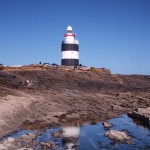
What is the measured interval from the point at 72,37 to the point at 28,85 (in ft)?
62.7

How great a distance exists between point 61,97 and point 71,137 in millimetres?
13161

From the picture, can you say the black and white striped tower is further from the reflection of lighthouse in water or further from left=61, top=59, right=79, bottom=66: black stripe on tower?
the reflection of lighthouse in water

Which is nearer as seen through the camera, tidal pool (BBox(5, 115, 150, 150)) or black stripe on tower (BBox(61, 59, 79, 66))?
tidal pool (BBox(5, 115, 150, 150))

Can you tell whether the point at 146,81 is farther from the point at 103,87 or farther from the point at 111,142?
the point at 111,142

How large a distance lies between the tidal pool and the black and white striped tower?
31.3 meters

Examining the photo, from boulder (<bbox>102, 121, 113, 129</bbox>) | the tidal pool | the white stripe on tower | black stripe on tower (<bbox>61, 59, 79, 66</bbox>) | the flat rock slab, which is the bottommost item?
the tidal pool

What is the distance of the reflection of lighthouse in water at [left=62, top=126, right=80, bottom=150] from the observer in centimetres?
1500

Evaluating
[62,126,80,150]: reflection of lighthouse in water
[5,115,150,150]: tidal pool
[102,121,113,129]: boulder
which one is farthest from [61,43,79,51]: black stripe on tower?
[62,126,80,150]: reflection of lighthouse in water

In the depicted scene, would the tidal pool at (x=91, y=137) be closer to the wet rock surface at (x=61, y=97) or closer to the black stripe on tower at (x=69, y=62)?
the wet rock surface at (x=61, y=97)

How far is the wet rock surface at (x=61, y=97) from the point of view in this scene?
849 inches

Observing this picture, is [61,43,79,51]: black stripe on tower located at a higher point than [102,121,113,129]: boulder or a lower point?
higher

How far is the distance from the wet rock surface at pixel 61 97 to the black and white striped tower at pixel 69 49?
4569 mm

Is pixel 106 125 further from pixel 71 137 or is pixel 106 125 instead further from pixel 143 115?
pixel 71 137

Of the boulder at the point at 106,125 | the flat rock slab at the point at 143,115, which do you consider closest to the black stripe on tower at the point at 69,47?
the flat rock slab at the point at 143,115
